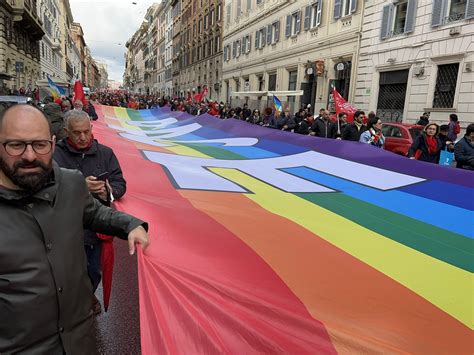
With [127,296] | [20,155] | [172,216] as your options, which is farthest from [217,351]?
[127,296]

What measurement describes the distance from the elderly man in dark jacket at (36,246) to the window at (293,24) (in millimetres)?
26685

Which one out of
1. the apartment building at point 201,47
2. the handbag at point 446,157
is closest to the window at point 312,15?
the handbag at point 446,157

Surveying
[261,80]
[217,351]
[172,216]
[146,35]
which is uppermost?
[146,35]

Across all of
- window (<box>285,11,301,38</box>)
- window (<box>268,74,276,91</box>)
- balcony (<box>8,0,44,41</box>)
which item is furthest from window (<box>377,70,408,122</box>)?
balcony (<box>8,0,44,41</box>)

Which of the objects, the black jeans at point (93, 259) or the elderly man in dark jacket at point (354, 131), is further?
the elderly man in dark jacket at point (354, 131)

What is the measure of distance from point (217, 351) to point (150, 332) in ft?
1.13

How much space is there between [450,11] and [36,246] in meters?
18.0

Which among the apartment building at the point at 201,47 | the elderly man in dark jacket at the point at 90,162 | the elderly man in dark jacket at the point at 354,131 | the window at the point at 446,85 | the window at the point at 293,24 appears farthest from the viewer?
the apartment building at the point at 201,47

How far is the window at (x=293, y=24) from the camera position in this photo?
26.2m

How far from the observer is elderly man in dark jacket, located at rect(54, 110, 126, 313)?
3.11 metres

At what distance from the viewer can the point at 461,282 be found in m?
2.79

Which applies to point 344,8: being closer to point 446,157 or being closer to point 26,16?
point 446,157

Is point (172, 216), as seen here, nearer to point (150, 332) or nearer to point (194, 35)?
point (150, 332)

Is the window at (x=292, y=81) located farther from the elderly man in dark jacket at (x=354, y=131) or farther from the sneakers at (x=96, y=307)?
the sneakers at (x=96, y=307)
